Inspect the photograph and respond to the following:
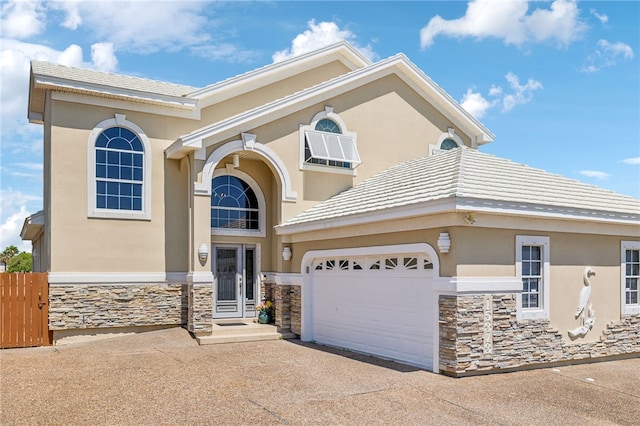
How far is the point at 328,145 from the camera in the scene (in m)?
16.8

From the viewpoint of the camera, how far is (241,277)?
17109 millimetres

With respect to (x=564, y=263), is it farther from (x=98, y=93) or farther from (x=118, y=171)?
(x=98, y=93)

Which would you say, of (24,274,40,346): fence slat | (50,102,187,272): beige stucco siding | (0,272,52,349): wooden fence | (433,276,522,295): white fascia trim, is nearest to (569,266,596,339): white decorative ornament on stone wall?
(433,276,522,295): white fascia trim

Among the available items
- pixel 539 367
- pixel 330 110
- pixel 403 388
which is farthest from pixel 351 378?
pixel 330 110

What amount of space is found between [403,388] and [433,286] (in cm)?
226

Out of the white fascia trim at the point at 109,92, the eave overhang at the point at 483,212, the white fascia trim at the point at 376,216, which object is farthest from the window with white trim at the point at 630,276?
the white fascia trim at the point at 109,92

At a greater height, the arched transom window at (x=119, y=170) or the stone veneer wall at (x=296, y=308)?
the arched transom window at (x=119, y=170)

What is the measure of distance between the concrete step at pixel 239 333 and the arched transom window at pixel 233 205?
297 cm

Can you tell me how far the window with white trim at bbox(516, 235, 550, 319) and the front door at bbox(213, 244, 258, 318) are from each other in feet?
28.0

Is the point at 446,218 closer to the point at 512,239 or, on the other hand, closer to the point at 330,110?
the point at 512,239

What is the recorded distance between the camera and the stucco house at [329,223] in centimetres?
1116

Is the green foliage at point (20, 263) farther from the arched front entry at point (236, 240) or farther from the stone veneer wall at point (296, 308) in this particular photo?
the stone veneer wall at point (296, 308)

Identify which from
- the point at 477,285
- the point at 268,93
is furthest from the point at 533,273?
the point at 268,93

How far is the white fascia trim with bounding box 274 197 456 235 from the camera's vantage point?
10641 mm
